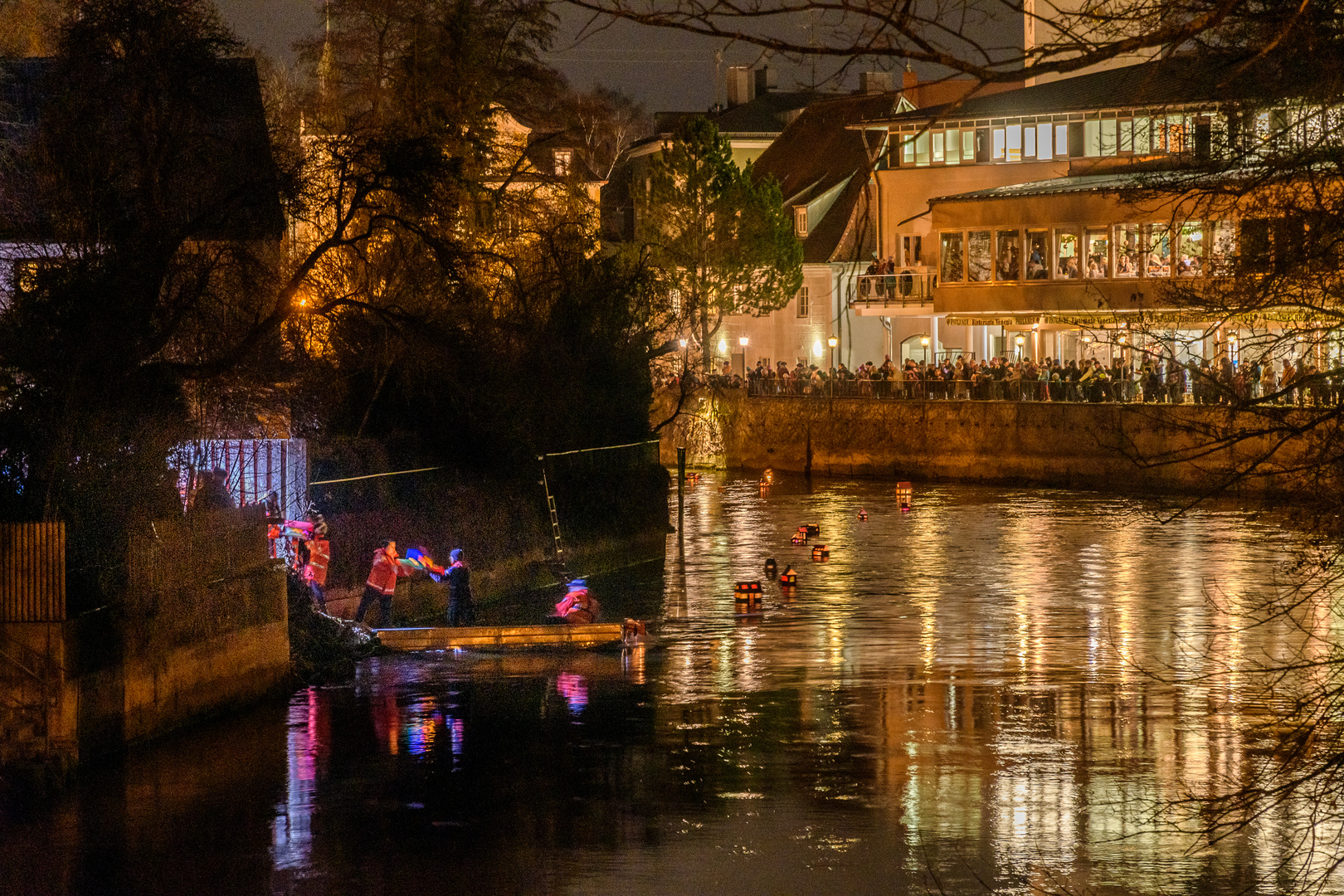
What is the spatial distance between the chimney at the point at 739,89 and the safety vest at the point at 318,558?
8854 cm

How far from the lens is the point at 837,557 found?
38.4 m

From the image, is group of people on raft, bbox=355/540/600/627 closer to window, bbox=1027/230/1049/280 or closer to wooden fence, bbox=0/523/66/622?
wooden fence, bbox=0/523/66/622

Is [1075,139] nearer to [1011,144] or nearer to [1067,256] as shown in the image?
[1011,144]

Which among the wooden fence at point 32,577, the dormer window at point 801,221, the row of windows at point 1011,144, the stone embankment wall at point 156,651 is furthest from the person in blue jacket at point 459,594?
the dormer window at point 801,221

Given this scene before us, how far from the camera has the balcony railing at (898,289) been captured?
2813 inches

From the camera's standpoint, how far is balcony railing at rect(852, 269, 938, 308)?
234ft

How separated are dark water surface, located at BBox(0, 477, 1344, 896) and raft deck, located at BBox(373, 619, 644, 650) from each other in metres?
0.48

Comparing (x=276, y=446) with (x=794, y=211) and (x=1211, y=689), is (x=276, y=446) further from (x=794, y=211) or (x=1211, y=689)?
(x=794, y=211)

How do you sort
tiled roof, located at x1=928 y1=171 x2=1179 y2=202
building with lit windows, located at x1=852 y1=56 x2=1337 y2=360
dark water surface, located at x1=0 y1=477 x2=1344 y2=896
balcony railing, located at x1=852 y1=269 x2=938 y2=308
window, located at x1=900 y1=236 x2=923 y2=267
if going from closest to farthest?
dark water surface, located at x1=0 y1=477 x2=1344 y2=896
tiled roof, located at x1=928 y1=171 x2=1179 y2=202
building with lit windows, located at x1=852 y1=56 x2=1337 y2=360
balcony railing, located at x1=852 y1=269 x2=938 y2=308
window, located at x1=900 y1=236 x2=923 y2=267

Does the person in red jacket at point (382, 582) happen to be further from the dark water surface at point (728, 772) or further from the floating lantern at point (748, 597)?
the floating lantern at point (748, 597)

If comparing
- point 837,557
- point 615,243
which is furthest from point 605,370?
point 615,243

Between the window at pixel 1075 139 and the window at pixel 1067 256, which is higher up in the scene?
the window at pixel 1075 139

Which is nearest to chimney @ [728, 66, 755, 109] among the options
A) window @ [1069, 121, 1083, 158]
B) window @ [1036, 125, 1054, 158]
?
window @ [1036, 125, 1054, 158]

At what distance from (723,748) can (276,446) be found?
979 cm
